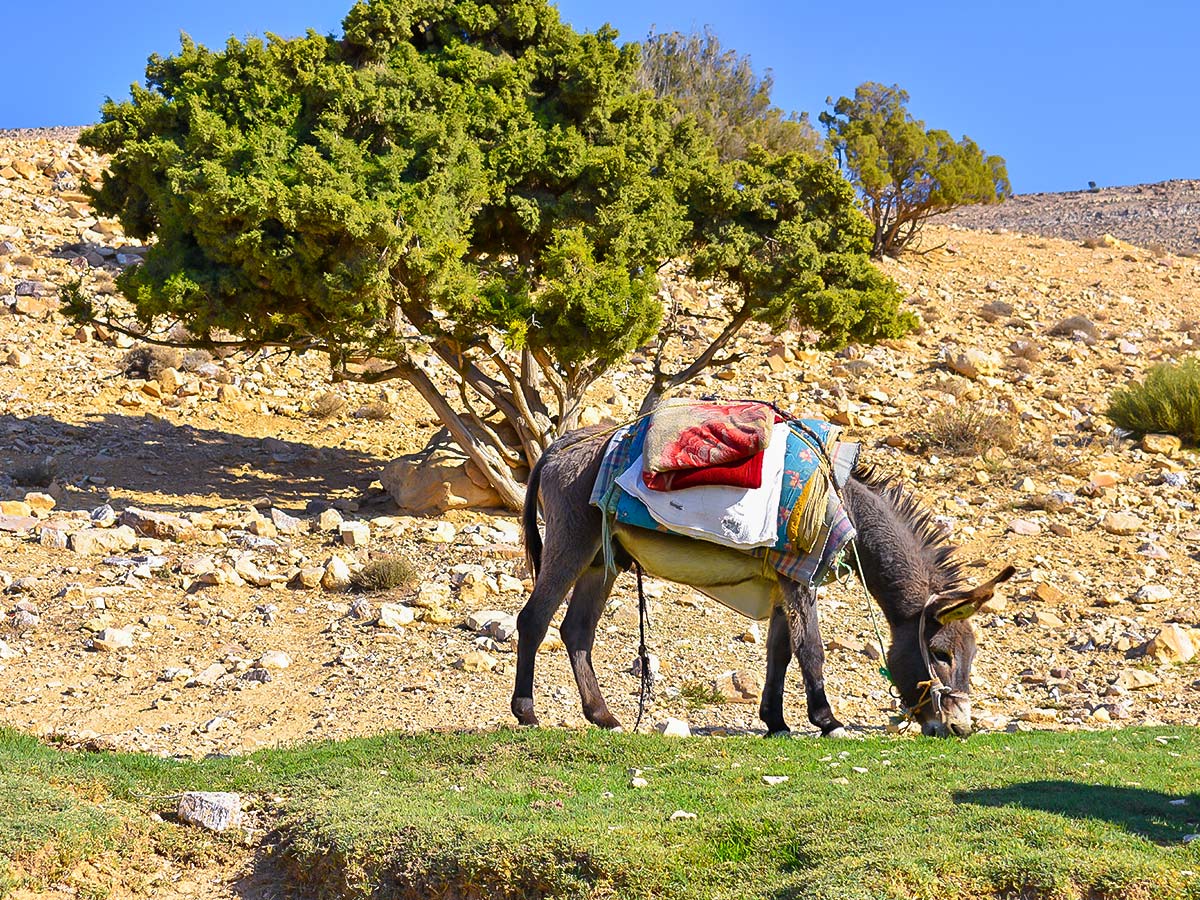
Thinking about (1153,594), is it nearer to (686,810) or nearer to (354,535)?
(686,810)

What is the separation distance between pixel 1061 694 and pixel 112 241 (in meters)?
20.3

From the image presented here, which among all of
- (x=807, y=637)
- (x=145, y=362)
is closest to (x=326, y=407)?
(x=145, y=362)

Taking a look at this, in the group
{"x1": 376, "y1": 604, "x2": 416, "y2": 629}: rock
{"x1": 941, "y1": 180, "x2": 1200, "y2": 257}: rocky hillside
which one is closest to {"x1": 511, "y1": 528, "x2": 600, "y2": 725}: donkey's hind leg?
{"x1": 376, "y1": 604, "x2": 416, "y2": 629}: rock

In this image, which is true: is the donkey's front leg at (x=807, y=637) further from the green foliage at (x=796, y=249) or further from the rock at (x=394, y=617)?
the green foliage at (x=796, y=249)

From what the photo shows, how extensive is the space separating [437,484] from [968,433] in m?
7.99

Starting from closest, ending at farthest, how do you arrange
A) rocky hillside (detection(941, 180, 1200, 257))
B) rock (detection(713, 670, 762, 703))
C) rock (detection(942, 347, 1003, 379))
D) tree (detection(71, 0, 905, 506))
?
rock (detection(713, 670, 762, 703))
tree (detection(71, 0, 905, 506))
rock (detection(942, 347, 1003, 379))
rocky hillside (detection(941, 180, 1200, 257))

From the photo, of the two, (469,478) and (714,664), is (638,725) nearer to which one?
(714,664)

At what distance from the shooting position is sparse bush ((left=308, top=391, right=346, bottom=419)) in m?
19.5

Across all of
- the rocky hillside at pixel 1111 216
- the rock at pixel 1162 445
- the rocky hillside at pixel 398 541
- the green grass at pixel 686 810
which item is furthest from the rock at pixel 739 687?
the rocky hillside at pixel 1111 216

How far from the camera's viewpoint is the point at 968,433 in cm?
1825

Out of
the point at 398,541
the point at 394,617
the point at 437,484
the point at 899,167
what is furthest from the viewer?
the point at 899,167

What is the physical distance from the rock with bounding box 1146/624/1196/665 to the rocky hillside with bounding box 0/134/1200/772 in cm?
2

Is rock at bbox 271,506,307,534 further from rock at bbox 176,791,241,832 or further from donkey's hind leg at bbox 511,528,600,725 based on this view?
rock at bbox 176,791,241,832

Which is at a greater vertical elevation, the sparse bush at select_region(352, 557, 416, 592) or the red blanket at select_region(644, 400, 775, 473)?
the red blanket at select_region(644, 400, 775, 473)
